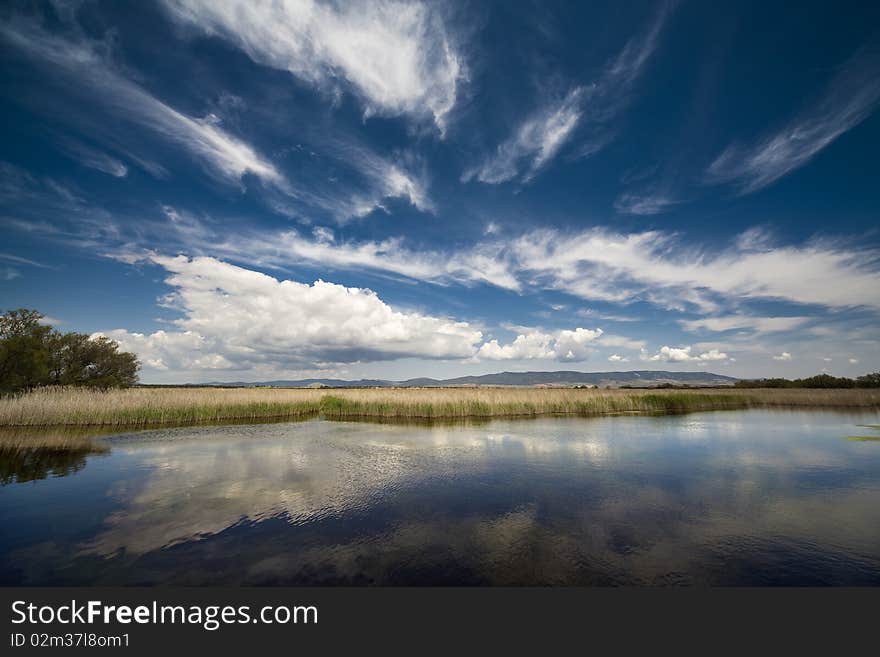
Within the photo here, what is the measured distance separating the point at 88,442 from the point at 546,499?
68.2ft

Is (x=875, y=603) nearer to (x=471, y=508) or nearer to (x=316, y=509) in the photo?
(x=471, y=508)

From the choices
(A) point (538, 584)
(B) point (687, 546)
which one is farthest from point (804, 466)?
(A) point (538, 584)

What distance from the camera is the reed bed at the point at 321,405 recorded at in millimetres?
22781

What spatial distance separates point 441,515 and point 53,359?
4373 centimetres

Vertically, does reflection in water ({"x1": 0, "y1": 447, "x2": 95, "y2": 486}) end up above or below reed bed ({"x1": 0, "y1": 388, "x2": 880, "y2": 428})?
below

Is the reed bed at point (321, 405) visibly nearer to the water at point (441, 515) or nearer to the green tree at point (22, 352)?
the green tree at point (22, 352)

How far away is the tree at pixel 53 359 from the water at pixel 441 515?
21.4 m

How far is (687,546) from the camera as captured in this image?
688 cm

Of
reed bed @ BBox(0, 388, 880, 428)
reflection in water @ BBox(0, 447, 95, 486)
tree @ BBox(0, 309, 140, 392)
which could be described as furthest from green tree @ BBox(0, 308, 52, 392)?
reflection in water @ BBox(0, 447, 95, 486)

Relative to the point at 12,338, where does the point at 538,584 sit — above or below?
below

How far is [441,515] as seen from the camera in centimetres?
848

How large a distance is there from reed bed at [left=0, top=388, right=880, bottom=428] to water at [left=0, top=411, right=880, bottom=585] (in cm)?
1002

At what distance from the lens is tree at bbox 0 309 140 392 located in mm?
27953

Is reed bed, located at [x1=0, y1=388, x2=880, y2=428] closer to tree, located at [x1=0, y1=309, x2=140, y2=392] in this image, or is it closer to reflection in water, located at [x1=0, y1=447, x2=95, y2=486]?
tree, located at [x1=0, y1=309, x2=140, y2=392]
